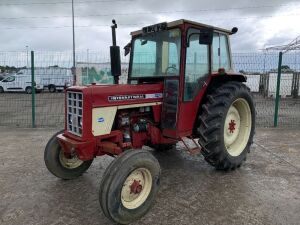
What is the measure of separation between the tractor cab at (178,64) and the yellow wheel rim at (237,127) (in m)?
0.71

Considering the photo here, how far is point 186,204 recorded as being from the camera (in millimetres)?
4086

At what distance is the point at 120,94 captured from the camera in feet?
14.1

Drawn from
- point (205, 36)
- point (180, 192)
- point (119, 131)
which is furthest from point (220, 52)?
point (180, 192)

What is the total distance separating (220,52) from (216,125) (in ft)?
4.40

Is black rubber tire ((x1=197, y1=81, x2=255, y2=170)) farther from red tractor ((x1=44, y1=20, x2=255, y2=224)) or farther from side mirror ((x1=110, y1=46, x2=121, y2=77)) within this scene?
side mirror ((x1=110, y1=46, x2=121, y2=77))

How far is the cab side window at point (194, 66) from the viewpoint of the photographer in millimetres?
4770

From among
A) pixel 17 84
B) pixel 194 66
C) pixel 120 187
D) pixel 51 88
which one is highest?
pixel 194 66

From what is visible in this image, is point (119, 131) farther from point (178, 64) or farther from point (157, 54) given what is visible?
point (157, 54)

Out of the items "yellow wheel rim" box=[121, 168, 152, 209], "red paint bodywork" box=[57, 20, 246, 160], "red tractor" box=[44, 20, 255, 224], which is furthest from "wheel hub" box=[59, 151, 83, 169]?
"yellow wheel rim" box=[121, 168, 152, 209]

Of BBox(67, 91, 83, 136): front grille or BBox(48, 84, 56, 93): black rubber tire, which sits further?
BBox(48, 84, 56, 93): black rubber tire

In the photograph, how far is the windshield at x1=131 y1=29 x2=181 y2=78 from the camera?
4.78 m

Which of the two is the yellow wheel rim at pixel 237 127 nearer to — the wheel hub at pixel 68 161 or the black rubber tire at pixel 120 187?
the black rubber tire at pixel 120 187

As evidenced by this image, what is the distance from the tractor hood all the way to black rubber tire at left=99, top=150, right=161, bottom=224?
0.81 metres

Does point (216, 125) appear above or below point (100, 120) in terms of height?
below
